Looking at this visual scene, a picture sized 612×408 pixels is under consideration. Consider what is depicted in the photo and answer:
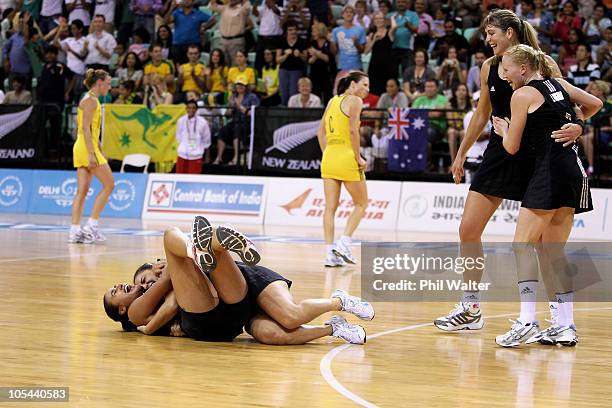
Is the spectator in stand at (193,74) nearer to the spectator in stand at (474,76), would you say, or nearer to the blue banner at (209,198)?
the blue banner at (209,198)

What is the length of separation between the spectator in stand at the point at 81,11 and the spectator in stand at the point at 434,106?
27.9 feet

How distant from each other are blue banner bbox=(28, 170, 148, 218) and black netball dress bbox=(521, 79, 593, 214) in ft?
43.8

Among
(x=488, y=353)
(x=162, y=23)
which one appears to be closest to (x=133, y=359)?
(x=488, y=353)

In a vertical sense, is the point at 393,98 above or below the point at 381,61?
below

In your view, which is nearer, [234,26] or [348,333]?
[348,333]

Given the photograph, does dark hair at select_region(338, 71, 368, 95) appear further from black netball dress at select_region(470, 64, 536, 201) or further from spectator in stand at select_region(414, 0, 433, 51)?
spectator in stand at select_region(414, 0, 433, 51)

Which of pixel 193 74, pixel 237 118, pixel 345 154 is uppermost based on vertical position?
pixel 193 74

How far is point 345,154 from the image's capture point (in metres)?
12.7

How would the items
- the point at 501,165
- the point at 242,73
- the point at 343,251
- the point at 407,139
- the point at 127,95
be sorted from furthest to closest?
the point at 127,95 → the point at 242,73 → the point at 407,139 → the point at 343,251 → the point at 501,165

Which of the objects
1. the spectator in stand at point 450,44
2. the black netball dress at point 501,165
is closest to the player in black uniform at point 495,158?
the black netball dress at point 501,165

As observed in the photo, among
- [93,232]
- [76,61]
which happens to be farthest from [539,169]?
[76,61]

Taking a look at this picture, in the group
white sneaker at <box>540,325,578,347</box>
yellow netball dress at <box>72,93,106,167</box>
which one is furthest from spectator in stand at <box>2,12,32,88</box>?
white sneaker at <box>540,325,578,347</box>

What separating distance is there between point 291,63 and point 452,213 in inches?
177

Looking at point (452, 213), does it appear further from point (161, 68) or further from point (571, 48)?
point (161, 68)
